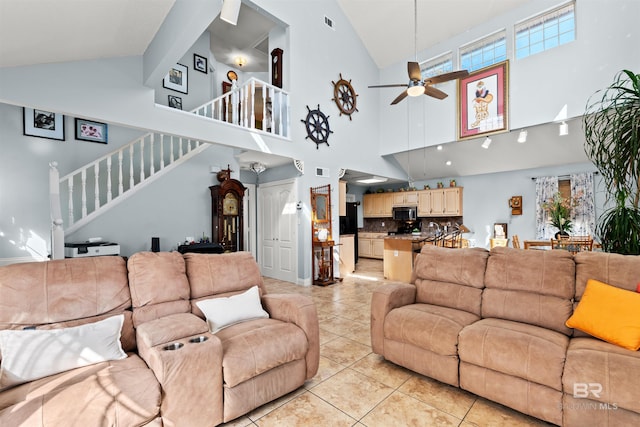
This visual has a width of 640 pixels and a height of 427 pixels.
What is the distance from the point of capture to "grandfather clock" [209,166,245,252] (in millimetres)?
5035

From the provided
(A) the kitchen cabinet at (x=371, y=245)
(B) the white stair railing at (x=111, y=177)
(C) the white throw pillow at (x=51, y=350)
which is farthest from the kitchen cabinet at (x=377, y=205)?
(C) the white throw pillow at (x=51, y=350)

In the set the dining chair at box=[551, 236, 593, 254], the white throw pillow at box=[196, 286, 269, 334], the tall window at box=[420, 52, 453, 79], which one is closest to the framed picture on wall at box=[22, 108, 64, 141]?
the white throw pillow at box=[196, 286, 269, 334]

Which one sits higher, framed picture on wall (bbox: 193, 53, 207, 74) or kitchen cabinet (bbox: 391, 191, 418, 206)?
framed picture on wall (bbox: 193, 53, 207, 74)

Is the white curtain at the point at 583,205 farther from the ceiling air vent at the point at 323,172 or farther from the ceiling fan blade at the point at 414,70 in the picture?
the ceiling air vent at the point at 323,172

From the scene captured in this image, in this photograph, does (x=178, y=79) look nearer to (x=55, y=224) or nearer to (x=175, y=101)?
(x=175, y=101)

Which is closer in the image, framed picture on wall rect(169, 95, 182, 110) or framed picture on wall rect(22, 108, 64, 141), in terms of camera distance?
framed picture on wall rect(22, 108, 64, 141)

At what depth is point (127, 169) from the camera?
15.3ft

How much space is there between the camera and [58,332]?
155cm

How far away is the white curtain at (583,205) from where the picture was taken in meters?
5.77

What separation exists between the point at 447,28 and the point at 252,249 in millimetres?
6447

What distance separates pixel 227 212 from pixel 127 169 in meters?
1.70

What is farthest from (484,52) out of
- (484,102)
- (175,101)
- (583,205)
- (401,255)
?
(175,101)

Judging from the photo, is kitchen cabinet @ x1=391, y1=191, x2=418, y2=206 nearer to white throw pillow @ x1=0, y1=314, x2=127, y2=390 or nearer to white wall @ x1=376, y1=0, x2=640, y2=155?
white wall @ x1=376, y1=0, x2=640, y2=155

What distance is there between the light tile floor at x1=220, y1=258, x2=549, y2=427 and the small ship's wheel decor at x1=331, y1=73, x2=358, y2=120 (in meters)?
5.02
